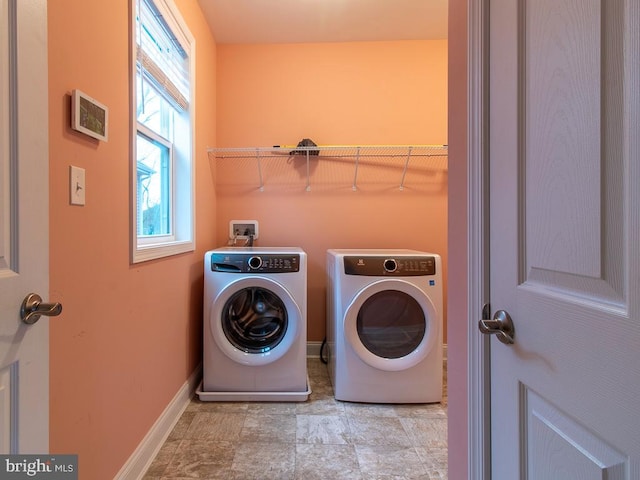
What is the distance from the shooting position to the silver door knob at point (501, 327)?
64 centimetres

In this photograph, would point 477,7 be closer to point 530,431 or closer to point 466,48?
point 466,48

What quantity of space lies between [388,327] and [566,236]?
135cm

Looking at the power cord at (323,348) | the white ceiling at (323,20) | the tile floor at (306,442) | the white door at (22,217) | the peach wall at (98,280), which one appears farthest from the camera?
the power cord at (323,348)

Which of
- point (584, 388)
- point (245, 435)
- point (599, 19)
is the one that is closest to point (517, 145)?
point (599, 19)

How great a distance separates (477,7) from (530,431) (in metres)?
1.04

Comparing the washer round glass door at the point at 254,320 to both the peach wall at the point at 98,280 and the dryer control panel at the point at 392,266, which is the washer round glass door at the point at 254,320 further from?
the dryer control panel at the point at 392,266

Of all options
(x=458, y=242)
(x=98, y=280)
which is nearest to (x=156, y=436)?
(x=98, y=280)

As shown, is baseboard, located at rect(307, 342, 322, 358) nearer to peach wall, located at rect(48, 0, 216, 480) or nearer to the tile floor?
the tile floor

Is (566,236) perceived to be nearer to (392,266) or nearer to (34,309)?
(34,309)

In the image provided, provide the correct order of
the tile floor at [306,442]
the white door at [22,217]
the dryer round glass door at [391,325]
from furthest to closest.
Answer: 1. the dryer round glass door at [391,325]
2. the tile floor at [306,442]
3. the white door at [22,217]

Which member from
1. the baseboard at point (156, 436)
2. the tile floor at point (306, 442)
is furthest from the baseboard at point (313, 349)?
the baseboard at point (156, 436)

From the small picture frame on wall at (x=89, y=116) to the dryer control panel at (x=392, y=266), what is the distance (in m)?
1.29

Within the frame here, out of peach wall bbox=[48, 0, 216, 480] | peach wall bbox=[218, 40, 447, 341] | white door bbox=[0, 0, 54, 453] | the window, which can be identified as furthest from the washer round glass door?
white door bbox=[0, 0, 54, 453]

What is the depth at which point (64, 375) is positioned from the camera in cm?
83
